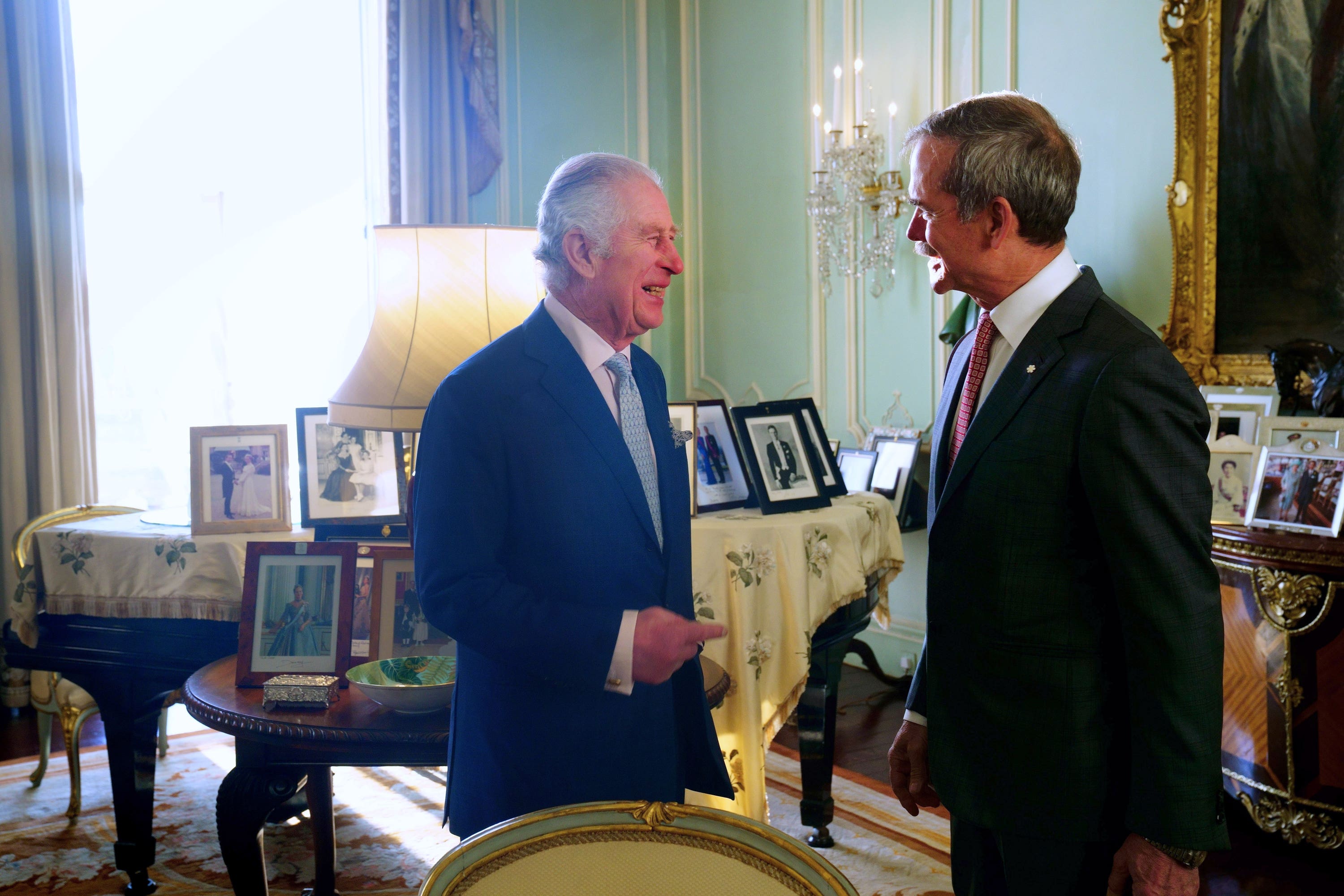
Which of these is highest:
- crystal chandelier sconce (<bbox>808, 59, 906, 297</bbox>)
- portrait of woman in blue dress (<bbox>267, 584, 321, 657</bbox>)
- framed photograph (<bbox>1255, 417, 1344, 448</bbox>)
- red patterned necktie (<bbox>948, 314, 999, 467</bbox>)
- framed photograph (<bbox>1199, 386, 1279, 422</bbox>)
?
→ crystal chandelier sconce (<bbox>808, 59, 906, 297</bbox>)

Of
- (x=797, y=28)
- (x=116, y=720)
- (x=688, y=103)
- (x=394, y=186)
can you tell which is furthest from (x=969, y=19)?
(x=116, y=720)

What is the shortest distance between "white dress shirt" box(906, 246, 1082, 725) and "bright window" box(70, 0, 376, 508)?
4.22 m

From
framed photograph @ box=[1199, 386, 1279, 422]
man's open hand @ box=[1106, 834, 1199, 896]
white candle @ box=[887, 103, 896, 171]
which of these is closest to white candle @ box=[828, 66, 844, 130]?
white candle @ box=[887, 103, 896, 171]

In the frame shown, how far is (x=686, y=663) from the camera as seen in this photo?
142 cm

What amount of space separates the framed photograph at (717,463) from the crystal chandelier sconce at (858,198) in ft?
6.55

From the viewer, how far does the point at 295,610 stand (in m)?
1.89

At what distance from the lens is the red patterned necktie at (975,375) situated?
1.36m

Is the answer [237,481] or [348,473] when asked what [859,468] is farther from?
[237,481]

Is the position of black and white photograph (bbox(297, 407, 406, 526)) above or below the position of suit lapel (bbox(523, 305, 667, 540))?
Answer: below

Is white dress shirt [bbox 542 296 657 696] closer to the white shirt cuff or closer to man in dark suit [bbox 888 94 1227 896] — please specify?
the white shirt cuff

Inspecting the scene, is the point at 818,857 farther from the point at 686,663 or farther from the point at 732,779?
the point at 732,779

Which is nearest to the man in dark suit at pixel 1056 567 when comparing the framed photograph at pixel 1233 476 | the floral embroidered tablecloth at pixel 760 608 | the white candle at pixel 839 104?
the floral embroidered tablecloth at pixel 760 608

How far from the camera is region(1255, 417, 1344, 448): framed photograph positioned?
2.68 m

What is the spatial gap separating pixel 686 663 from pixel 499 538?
0.37 meters
